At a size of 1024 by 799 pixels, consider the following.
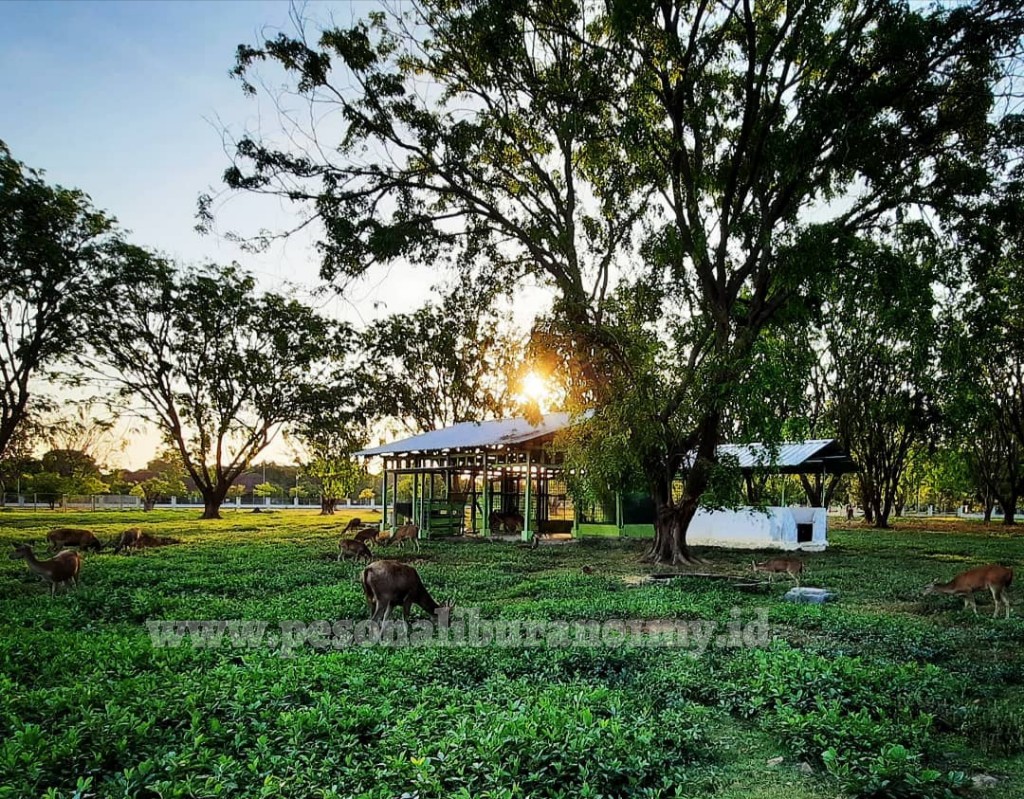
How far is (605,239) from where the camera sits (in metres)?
18.7

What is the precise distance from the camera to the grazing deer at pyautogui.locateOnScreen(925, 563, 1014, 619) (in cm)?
937

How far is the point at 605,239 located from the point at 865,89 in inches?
273

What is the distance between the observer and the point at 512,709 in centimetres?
A: 502

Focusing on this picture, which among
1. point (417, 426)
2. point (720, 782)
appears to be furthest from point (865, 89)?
point (417, 426)

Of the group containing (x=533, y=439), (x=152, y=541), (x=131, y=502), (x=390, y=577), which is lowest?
(x=131, y=502)

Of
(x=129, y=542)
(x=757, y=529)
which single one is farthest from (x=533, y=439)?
(x=129, y=542)

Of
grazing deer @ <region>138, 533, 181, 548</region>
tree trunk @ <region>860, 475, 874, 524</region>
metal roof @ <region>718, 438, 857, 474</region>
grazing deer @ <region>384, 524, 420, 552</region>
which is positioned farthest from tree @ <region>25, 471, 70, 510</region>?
tree trunk @ <region>860, 475, 874, 524</region>

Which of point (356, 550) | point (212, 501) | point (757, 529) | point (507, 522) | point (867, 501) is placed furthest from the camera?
point (867, 501)

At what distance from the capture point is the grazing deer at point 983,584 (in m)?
9.37

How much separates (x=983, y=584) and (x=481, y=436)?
16.8 meters

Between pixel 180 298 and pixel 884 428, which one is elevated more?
pixel 180 298

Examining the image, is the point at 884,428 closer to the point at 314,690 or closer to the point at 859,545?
the point at 859,545

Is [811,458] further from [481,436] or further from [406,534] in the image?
[406,534]

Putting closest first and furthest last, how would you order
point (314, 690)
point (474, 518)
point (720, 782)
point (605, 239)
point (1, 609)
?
point (720, 782) < point (314, 690) < point (1, 609) < point (605, 239) < point (474, 518)
